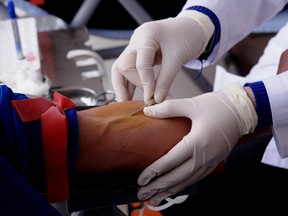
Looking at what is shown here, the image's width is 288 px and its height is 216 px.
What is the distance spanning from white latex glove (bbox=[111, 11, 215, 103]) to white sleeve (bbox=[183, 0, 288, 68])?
0.28 feet

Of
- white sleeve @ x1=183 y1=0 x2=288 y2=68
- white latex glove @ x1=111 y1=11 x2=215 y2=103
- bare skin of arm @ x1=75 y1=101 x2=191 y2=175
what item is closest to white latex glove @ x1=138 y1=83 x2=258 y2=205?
bare skin of arm @ x1=75 y1=101 x2=191 y2=175

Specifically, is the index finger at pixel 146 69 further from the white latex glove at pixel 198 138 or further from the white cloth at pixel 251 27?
the white cloth at pixel 251 27

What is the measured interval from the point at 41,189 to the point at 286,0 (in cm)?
103

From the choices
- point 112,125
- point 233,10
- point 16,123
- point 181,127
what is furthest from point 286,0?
point 16,123

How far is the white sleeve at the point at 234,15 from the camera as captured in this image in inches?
45.9

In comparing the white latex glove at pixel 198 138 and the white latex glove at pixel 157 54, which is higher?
the white latex glove at pixel 157 54

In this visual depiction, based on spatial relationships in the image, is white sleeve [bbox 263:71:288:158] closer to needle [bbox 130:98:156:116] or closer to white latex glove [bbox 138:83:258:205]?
white latex glove [bbox 138:83:258:205]

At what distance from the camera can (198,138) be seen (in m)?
0.81

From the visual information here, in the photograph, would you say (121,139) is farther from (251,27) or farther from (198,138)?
(251,27)

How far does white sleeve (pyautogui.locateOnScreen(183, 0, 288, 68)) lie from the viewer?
3.82ft

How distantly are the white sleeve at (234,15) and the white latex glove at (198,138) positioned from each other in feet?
1.16

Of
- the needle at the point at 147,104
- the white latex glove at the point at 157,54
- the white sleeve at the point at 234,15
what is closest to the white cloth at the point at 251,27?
the white sleeve at the point at 234,15

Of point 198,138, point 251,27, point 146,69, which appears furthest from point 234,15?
point 198,138

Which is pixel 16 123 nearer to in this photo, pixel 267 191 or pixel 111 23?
pixel 267 191
